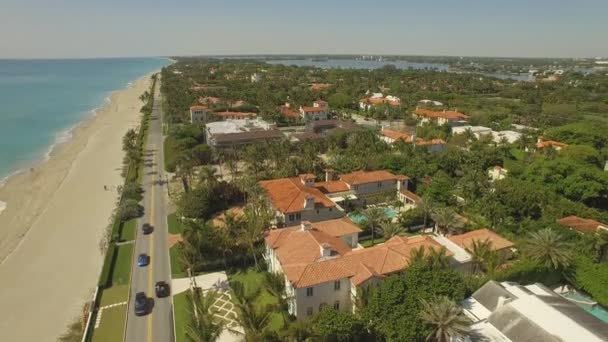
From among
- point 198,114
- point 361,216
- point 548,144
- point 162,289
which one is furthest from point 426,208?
point 198,114

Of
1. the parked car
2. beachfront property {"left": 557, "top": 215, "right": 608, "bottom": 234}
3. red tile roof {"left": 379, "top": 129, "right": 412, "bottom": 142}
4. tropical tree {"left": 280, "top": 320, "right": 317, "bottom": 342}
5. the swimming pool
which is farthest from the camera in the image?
red tile roof {"left": 379, "top": 129, "right": 412, "bottom": 142}

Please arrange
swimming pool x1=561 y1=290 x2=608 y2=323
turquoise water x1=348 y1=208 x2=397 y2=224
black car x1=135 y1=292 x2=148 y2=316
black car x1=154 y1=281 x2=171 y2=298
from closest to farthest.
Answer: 1. swimming pool x1=561 y1=290 x2=608 y2=323
2. black car x1=135 y1=292 x2=148 y2=316
3. black car x1=154 y1=281 x2=171 y2=298
4. turquoise water x1=348 y1=208 x2=397 y2=224

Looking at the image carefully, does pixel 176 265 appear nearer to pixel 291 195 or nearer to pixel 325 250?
pixel 291 195

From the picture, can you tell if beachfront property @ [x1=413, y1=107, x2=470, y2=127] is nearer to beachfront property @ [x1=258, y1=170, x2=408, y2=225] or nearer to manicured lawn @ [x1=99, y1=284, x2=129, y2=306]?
beachfront property @ [x1=258, y1=170, x2=408, y2=225]

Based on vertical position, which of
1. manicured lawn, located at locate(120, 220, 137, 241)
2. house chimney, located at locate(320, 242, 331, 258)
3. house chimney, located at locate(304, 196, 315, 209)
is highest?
house chimney, located at locate(320, 242, 331, 258)

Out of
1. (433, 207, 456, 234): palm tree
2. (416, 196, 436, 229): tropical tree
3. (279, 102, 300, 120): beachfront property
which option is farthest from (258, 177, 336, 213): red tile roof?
(279, 102, 300, 120): beachfront property

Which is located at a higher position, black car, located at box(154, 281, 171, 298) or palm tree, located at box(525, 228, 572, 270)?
palm tree, located at box(525, 228, 572, 270)

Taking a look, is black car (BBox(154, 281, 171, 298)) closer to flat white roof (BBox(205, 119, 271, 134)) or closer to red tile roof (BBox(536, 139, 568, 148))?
flat white roof (BBox(205, 119, 271, 134))

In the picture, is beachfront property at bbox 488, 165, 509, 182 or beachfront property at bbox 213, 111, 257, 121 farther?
beachfront property at bbox 213, 111, 257, 121

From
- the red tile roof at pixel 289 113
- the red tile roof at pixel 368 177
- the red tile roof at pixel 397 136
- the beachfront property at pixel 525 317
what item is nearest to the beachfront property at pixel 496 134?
the red tile roof at pixel 397 136
